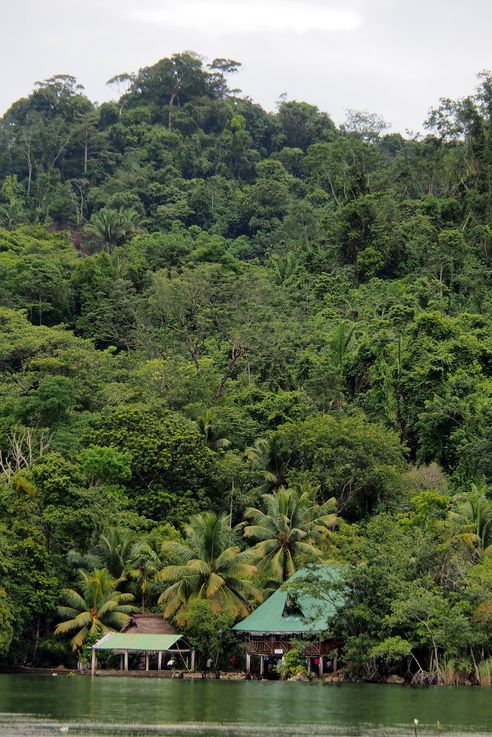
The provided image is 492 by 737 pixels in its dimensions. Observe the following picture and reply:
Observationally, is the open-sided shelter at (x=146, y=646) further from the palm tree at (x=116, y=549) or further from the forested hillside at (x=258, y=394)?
the palm tree at (x=116, y=549)

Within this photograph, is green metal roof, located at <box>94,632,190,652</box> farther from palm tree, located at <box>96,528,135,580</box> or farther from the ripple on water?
the ripple on water

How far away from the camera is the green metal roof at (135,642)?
34.1 metres

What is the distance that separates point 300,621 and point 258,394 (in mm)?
17080

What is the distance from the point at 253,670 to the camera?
35562 millimetres

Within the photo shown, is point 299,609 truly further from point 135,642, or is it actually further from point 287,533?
point 135,642

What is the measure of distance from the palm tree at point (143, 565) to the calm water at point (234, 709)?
6.58 m

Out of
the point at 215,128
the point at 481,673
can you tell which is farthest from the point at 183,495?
the point at 215,128

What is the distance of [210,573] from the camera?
35.3 meters

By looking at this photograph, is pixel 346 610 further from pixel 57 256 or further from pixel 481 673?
pixel 57 256

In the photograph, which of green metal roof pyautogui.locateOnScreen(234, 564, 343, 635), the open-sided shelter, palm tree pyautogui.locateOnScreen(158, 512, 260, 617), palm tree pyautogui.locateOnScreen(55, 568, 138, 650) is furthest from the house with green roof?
palm tree pyautogui.locateOnScreen(55, 568, 138, 650)

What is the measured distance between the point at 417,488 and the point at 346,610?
11.5 metres

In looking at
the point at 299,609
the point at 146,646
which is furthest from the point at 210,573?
the point at 299,609

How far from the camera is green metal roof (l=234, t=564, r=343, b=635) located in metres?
32.5

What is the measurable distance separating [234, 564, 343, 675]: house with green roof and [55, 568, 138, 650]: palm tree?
14.8 ft
